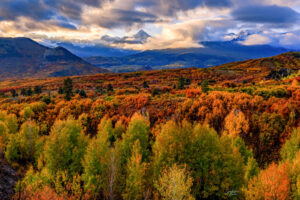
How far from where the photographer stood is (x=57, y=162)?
28438mm

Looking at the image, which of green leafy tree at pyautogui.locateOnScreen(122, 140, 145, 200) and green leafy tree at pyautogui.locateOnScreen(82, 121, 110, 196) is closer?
green leafy tree at pyautogui.locateOnScreen(122, 140, 145, 200)

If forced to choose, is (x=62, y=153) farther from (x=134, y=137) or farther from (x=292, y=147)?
(x=292, y=147)

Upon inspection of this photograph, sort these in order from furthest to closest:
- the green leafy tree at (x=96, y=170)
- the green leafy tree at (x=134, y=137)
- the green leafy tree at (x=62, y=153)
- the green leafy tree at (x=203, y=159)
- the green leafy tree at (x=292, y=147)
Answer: the green leafy tree at (x=134, y=137) → the green leafy tree at (x=292, y=147) → the green leafy tree at (x=62, y=153) → the green leafy tree at (x=203, y=159) → the green leafy tree at (x=96, y=170)

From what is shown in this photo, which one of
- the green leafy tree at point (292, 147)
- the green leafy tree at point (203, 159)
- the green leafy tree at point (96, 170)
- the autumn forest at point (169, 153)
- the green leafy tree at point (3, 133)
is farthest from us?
the green leafy tree at point (3, 133)

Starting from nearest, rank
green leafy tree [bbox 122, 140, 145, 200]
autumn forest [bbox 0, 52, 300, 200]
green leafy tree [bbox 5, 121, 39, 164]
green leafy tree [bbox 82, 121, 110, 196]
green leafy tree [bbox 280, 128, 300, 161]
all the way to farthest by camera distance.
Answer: autumn forest [bbox 0, 52, 300, 200] → green leafy tree [bbox 122, 140, 145, 200] → green leafy tree [bbox 82, 121, 110, 196] → green leafy tree [bbox 280, 128, 300, 161] → green leafy tree [bbox 5, 121, 39, 164]

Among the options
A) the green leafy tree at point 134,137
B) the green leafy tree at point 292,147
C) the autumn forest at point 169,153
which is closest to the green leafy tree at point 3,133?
the autumn forest at point 169,153

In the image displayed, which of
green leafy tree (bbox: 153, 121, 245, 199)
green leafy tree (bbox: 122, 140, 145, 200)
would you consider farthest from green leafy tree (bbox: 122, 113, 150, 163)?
green leafy tree (bbox: 122, 140, 145, 200)

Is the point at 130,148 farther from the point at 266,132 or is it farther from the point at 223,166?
the point at 266,132

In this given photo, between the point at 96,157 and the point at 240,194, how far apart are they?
63.0 feet

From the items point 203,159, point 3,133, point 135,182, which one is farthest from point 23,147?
point 203,159

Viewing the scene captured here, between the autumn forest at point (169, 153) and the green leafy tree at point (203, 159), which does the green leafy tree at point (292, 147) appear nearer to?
the autumn forest at point (169, 153)

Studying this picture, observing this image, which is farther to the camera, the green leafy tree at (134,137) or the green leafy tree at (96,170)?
the green leafy tree at (134,137)

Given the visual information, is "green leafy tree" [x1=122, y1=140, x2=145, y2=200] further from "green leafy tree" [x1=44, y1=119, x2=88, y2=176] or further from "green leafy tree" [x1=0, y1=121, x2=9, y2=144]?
"green leafy tree" [x1=0, y1=121, x2=9, y2=144]

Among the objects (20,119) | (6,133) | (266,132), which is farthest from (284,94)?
(20,119)
